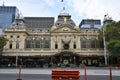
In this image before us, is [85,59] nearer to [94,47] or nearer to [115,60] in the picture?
[94,47]

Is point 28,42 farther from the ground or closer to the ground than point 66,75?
farther from the ground

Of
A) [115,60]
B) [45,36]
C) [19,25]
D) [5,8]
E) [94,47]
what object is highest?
[5,8]

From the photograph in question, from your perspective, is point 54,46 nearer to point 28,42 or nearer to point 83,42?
point 28,42

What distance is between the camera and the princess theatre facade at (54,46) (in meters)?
64.2

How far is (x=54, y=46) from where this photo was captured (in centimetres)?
7025

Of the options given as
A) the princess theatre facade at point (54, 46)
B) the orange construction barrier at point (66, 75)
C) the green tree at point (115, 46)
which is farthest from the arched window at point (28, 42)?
the orange construction barrier at point (66, 75)

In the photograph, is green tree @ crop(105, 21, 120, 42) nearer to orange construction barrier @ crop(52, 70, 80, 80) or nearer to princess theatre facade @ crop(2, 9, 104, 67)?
princess theatre facade @ crop(2, 9, 104, 67)

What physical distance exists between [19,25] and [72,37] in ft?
78.2

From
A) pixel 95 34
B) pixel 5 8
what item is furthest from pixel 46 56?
pixel 5 8

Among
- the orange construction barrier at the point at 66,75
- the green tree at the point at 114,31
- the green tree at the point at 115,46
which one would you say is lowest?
the orange construction barrier at the point at 66,75

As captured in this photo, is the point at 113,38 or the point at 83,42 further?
the point at 83,42

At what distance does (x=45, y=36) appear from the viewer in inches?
2901

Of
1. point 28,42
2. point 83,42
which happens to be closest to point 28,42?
point 28,42

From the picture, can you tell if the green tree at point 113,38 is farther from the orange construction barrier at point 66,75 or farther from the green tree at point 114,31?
the orange construction barrier at point 66,75
